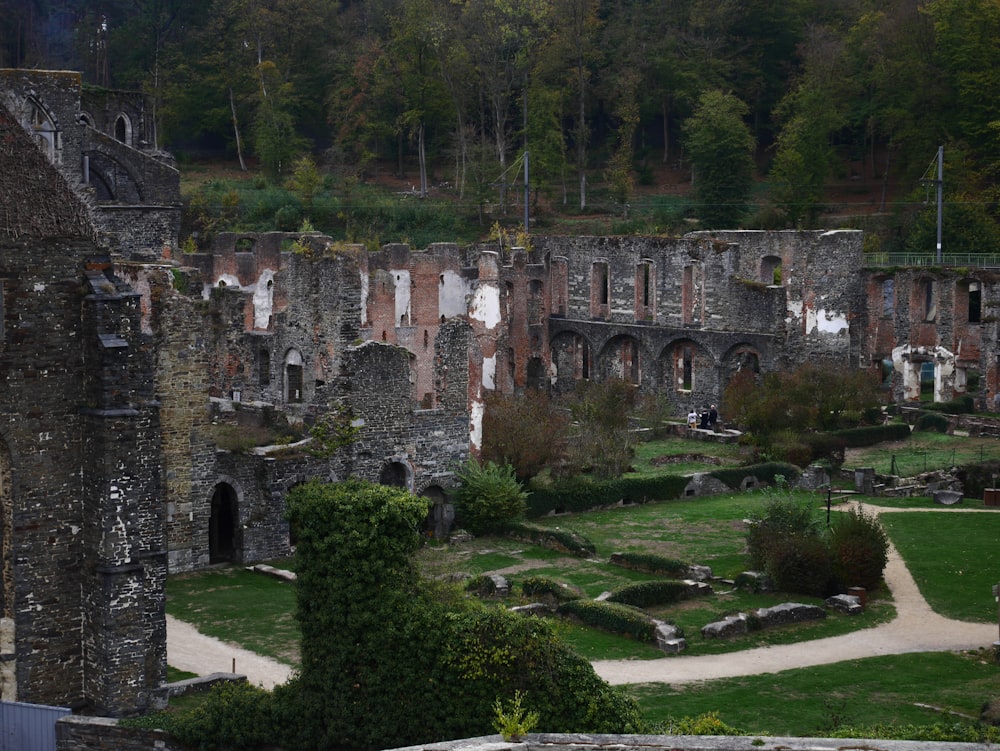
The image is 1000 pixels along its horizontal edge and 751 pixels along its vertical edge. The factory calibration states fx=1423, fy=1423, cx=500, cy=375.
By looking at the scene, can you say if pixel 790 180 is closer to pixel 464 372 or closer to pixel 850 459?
pixel 850 459

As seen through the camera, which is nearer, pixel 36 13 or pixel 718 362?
pixel 718 362

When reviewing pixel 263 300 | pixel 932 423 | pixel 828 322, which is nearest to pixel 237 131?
pixel 263 300

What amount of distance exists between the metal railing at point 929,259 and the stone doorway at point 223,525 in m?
26.7

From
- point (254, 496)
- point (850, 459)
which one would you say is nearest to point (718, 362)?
point (850, 459)

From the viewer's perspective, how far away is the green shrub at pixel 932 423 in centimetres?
4059

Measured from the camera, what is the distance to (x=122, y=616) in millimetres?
17250

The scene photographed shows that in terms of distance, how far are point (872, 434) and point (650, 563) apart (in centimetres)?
1475

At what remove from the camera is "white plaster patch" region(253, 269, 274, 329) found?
4278 cm

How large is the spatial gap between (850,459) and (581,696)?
76.7 feet

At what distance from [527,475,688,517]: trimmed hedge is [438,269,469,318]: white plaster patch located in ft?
42.7

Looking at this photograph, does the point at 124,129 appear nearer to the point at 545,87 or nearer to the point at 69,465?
the point at 545,87

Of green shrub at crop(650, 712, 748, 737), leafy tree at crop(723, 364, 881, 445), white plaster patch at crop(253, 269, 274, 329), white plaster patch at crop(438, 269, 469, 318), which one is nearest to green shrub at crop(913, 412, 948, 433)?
leafy tree at crop(723, 364, 881, 445)

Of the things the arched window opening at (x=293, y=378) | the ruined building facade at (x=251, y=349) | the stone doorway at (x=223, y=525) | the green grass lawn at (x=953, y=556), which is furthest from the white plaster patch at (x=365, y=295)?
the green grass lawn at (x=953, y=556)

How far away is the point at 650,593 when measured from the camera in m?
24.2
